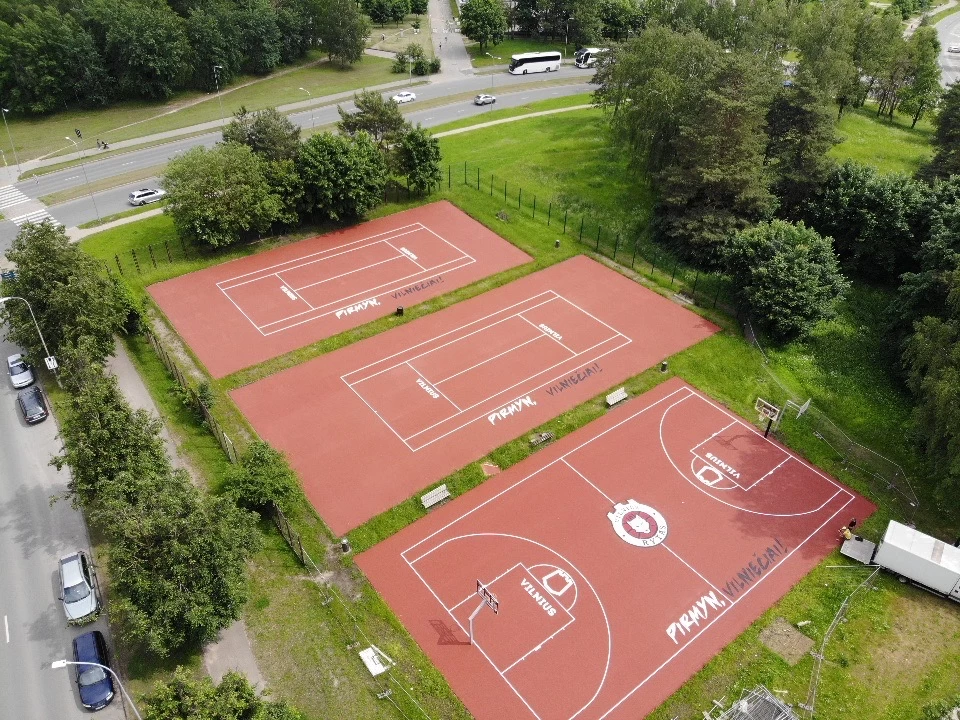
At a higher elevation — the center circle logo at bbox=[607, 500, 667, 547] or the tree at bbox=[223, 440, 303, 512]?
the tree at bbox=[223, 440, 303, 512]

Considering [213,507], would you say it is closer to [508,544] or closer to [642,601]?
[508,544]

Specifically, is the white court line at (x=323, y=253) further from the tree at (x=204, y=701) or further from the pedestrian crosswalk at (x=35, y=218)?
the tree at (x=204, y=701)

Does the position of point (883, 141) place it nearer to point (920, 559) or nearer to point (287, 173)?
point (920, 559)

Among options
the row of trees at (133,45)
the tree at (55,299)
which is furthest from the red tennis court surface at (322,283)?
the row of trees at (133,45)

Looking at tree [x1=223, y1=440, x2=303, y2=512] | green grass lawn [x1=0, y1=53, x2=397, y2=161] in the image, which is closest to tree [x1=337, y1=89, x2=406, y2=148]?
green grass lawn [x1=0, y1=53, x2=397, y2=161]

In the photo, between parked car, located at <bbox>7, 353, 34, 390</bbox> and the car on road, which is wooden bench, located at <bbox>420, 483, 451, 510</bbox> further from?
the car on road
